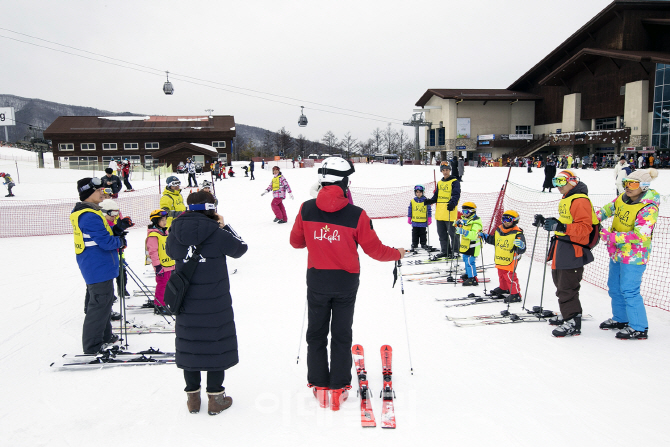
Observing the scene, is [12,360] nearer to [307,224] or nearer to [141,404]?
[141,404]

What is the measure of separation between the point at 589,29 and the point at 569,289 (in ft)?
143

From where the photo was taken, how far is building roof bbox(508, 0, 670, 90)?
1362 inches

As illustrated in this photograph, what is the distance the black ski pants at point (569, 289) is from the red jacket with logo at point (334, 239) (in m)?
2.52

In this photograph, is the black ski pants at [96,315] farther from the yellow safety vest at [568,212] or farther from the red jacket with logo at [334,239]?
the yellow safety vest at [568,212]

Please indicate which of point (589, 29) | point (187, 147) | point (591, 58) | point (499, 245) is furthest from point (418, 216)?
point (589, 29)

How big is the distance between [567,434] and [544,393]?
0.56 metres

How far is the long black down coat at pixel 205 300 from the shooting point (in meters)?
2.95

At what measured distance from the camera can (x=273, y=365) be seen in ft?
13.1

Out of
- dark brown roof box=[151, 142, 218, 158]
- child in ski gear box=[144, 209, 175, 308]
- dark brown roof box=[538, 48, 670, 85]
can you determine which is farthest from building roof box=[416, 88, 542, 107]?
child in ski gear box=[144, 209, 175, 308]

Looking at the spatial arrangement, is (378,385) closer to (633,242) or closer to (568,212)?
(568,212)

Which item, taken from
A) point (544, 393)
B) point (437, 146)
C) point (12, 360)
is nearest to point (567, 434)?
point (544, 393)

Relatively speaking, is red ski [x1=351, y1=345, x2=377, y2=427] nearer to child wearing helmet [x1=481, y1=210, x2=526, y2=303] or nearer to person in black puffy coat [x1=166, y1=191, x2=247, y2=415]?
person in black puffy coat [x1=166, y1=191, x2=247, y2=415]

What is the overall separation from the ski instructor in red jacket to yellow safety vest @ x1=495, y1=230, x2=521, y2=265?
112 inches

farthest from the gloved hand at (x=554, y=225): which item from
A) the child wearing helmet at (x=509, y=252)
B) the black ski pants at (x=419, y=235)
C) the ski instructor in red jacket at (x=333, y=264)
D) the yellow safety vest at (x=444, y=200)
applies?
the black ski pants at (x=419, y=235)
